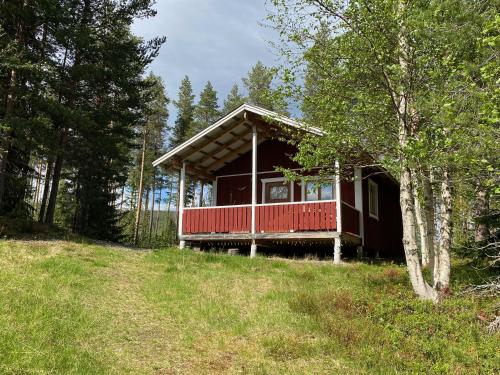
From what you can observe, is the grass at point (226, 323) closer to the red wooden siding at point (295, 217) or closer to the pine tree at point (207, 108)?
the red wooden siding at point (295, 217)

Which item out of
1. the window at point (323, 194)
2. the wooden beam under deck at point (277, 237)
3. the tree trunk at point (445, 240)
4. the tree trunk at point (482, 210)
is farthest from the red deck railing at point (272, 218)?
the tree trunk at point (445, 240)

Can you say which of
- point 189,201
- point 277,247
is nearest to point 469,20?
point 277,247

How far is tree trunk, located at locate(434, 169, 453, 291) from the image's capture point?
1024 cm

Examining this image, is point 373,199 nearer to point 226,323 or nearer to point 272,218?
point 272,218

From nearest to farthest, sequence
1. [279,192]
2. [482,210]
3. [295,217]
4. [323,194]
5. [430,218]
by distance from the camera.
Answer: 1. [430,218]
2. [482,210]
3. [295,217]
4. [323,194]
5. [279,192]

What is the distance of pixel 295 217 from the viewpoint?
16.9 metres

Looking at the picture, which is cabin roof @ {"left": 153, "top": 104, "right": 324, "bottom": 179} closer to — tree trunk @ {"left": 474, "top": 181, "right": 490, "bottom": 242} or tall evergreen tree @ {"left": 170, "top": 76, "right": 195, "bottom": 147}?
tree trunk @ {"left": 474, "top": 181, "right": 490, "bottom": 242}

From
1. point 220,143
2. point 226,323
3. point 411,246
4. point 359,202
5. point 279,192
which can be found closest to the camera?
point 226,323

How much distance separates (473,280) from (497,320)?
3.63 metres

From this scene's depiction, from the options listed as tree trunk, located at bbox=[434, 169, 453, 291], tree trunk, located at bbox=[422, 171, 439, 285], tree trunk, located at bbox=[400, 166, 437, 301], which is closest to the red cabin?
tree trunk, located at bbox=[400, 166, 437, 301]

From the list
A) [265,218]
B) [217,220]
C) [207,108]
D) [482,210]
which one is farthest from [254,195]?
[207,108]

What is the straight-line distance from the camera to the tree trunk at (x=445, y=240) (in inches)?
403

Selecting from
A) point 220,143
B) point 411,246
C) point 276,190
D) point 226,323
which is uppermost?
point 220,143

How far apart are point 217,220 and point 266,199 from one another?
304 centimetres
